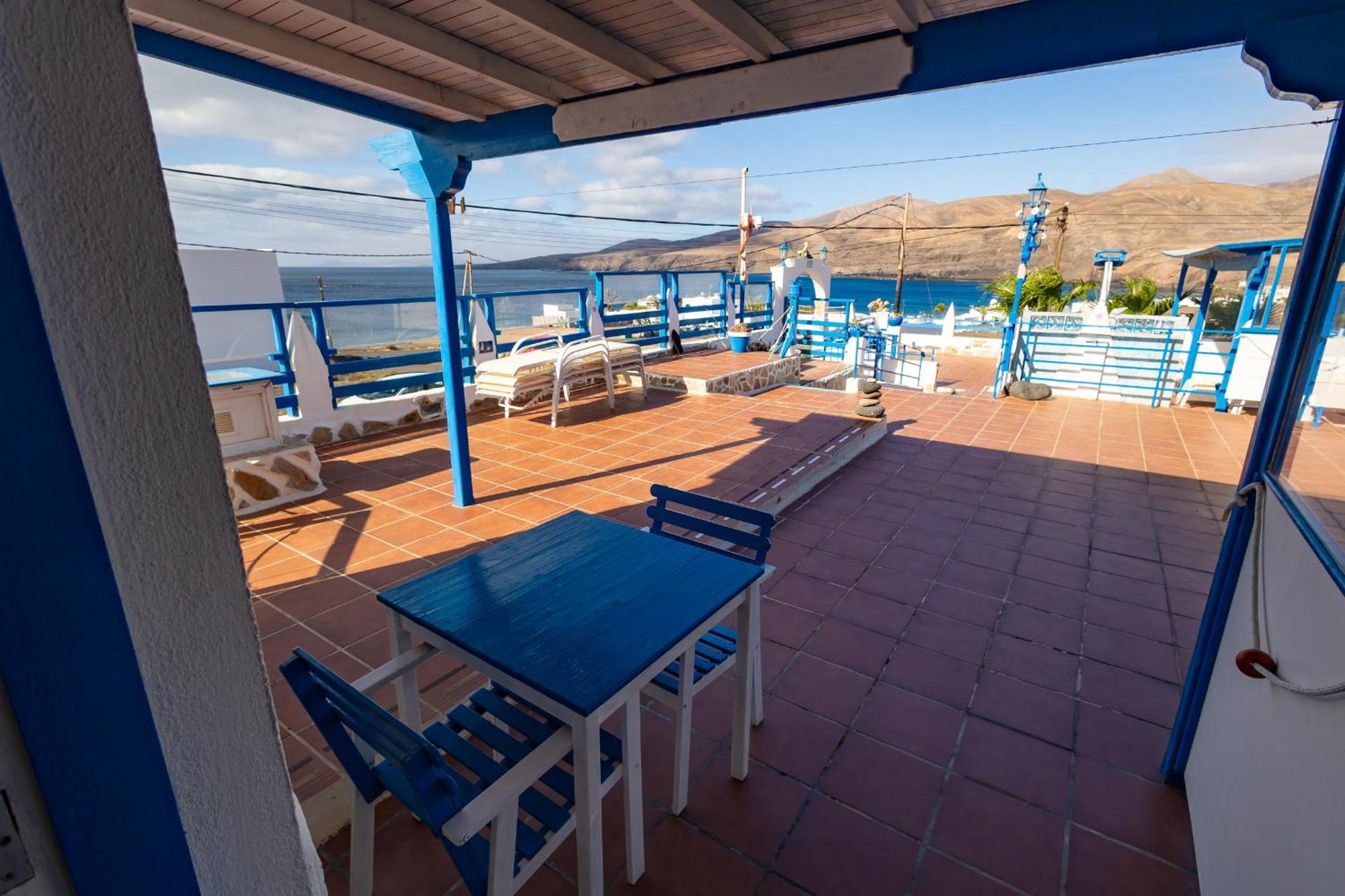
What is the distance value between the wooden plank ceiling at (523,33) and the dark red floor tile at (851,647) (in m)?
2.51

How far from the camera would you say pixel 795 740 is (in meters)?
2.30

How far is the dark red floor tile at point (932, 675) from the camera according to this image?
101 inches

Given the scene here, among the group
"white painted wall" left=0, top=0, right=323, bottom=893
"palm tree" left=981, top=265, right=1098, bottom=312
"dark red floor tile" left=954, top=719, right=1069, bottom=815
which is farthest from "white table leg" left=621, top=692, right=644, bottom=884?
"palm tree" left=981, top=265, right=1098, bottom=312

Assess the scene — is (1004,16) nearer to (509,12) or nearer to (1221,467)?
(509,12)

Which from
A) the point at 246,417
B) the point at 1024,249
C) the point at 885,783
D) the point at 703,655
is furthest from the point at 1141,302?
the point at 246,417

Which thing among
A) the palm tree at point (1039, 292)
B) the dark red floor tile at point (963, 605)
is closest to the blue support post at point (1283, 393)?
the dark red floor tile at point (963, 605)

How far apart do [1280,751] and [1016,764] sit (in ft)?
3.11

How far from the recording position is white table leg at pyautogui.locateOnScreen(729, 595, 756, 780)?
6.47 ft

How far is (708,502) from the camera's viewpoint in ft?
7.81

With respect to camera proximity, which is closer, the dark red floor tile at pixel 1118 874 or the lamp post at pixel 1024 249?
the dark red floor tile at pixel 1118 874

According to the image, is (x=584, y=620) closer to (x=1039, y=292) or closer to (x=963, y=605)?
(x=963, y=605)

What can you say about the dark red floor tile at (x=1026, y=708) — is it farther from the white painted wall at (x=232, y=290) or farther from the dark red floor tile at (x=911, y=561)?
the white painted wall at (x=232, y=290)

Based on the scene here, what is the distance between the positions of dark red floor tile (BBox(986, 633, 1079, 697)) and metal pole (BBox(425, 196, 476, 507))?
3.34 metres

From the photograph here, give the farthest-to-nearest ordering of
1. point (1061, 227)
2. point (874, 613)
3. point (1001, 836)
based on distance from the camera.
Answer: point (1061, 227), point (874, 613), point (1001, 836)
